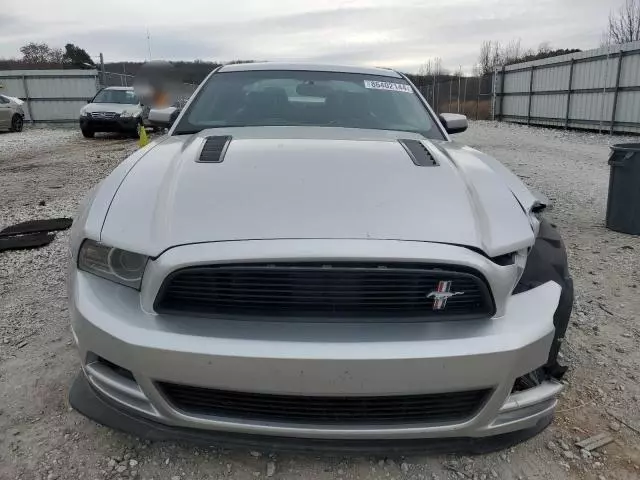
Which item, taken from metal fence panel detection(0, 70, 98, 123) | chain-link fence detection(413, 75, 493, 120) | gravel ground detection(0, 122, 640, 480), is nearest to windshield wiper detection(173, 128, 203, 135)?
gravel ground detection(0, 122, 640, 480)

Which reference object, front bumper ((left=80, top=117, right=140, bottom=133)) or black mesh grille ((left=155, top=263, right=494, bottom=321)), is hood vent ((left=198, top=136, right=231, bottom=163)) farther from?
front bumper ((left=80, top=117, right=140, bottom=133))

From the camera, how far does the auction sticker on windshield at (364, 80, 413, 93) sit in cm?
346

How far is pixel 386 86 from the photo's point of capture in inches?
138

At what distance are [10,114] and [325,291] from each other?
19.4 metres

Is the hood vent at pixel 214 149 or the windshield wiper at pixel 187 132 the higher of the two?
the windshield wiper at pixel 187 132

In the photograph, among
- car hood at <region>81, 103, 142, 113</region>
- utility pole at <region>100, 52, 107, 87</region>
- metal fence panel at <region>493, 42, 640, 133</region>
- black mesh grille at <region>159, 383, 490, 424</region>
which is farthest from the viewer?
utility pole at <region>100, 52, 107, 87</region>

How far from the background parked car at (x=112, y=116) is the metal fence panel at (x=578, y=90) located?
1423 centimetres

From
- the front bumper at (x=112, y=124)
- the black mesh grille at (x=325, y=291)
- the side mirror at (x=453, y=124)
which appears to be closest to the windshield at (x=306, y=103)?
the side mirror at (x=453, y=124)

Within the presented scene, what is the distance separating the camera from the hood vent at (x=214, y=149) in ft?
7.45

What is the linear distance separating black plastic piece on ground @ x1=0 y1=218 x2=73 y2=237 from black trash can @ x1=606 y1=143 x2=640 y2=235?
5.44 metres

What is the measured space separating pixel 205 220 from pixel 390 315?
700mm

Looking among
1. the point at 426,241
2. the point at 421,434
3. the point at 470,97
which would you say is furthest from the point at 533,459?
the point at 470,97

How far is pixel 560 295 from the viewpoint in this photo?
5.96 ft

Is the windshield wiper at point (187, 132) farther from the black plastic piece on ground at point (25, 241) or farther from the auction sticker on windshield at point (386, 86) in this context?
the black plastic piece on ground at point (25, 241)
